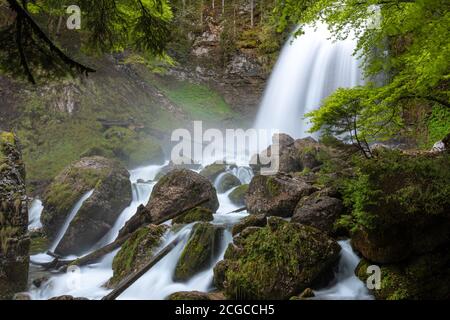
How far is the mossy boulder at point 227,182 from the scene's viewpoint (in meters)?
13.9

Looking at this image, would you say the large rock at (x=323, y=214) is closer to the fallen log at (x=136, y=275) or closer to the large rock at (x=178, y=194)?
the fallen log at (x=136, y=275)

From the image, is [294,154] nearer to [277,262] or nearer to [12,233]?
[277,262]

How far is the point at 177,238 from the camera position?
830 cm

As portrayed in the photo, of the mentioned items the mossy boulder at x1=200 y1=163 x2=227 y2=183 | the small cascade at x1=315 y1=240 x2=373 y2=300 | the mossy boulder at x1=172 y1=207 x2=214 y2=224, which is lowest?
the small cascade at x1=315 y1=240 x2=373 y2=300

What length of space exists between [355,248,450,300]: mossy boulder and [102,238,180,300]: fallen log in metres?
4.27

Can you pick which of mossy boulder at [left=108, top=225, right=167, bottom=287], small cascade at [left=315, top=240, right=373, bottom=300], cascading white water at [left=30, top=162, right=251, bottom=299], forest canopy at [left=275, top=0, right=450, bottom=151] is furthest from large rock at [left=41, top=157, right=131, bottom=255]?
forest canopy at [left=275, top=0, right=450, bottom=151]

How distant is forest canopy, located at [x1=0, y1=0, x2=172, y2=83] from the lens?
2809mm

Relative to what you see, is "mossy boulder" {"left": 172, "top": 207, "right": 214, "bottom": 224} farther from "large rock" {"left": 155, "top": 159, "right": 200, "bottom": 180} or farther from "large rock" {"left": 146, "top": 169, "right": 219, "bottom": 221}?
"large rock" {"left": 155, "top": 159, "right": 200, "bottom": 180}

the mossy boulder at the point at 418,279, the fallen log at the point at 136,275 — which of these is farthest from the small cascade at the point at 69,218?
the mossy boulder at the point at 418,279

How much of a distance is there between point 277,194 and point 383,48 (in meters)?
4.58

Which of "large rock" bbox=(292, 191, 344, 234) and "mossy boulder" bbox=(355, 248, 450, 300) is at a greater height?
"large rock" bbox=(292, 191, 344, 234)

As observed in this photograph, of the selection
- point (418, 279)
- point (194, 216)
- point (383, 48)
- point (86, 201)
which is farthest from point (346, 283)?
point (86, 201)

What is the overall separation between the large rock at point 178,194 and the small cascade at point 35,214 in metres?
4.63

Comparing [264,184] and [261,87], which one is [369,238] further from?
[261,87]
